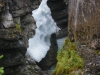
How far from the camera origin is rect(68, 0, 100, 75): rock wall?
7907 millimetres

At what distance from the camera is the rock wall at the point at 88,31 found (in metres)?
7.91

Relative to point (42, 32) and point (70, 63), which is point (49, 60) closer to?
point (42, 32)

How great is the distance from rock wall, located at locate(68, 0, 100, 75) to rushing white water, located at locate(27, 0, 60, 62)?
13942 mm

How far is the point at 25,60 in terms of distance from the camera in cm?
2009

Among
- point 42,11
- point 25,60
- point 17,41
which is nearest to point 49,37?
point 42,11

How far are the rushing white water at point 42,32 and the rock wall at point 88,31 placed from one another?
45.7 ft

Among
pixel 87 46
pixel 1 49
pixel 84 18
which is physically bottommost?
pixel 1 49

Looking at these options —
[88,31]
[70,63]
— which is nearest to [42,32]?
[70,63]

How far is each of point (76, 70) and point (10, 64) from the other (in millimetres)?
10644

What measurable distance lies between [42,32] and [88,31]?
16909mm

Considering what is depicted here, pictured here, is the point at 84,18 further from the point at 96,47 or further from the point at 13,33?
the point at 13,33

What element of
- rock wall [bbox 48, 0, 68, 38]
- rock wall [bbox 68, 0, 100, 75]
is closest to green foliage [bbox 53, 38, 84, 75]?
rock wall [bbox 68, 0, 100, 75]

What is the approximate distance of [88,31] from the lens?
861 centimetres

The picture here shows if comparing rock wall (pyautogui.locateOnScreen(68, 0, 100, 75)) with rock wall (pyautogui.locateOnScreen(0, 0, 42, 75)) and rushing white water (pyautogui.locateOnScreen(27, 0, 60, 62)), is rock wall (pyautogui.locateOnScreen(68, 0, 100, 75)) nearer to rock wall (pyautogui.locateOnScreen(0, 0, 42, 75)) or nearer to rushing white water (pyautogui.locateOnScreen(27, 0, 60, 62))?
rock wall (pyautogui.locateOnScreen(0, 0, 42, 75))
